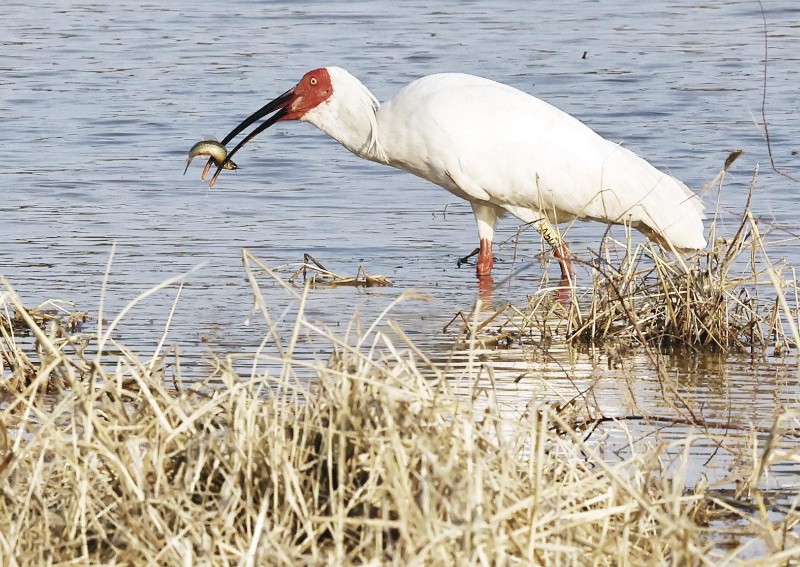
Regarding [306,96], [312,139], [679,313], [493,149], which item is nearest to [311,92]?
[306,96]

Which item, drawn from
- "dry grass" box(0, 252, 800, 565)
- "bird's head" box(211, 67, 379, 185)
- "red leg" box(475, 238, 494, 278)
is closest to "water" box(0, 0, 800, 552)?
"red leg" box(475, 238, 494, 278)

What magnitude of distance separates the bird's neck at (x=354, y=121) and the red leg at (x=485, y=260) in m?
0.64

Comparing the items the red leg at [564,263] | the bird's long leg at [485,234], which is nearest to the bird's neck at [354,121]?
the bird's long leg at [485,234]

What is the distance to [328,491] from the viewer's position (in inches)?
144

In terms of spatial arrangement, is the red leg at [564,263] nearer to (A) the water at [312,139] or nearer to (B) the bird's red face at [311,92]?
(A) the water at [312,139]

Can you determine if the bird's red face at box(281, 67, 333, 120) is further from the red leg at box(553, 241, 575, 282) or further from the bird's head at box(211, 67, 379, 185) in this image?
the red leg at box(553, 241, 575, 282)

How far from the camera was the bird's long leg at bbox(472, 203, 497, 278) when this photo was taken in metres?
Answer: 8.28

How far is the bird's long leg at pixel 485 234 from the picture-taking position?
27.2 feet

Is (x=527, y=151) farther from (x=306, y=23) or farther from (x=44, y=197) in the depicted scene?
(x=306, y=23)

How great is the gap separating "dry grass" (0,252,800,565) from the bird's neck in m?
4.42

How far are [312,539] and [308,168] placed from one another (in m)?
7.82

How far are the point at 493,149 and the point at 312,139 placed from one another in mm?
4202

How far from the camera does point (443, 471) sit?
10.8 ft

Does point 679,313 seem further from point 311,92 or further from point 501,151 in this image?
point 311,92
